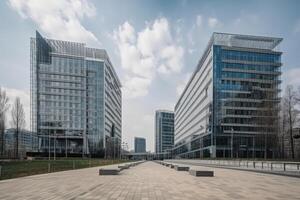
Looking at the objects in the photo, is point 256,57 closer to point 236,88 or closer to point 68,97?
→ point 236,88

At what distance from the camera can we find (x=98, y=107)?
121 metres

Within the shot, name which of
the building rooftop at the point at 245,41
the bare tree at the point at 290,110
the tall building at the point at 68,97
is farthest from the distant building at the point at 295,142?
the tall building at the point at 68,97

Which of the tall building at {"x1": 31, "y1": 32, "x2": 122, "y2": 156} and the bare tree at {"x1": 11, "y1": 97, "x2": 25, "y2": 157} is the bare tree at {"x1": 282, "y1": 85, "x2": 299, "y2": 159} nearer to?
the bare tree at {"x1": 11, "y1": 97, "x2": 25, "y2": 157}

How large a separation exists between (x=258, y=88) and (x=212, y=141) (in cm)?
2186

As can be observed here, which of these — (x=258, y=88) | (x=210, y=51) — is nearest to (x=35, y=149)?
(x=210, y=51)

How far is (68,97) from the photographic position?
382 feet

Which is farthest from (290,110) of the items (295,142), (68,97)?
(68,97)

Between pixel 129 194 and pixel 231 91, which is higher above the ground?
pixel 231 91

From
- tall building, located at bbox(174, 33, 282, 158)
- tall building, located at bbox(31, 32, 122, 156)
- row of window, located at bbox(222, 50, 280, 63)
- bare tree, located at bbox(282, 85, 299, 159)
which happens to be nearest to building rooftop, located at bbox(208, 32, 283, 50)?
tall building, located at bbox(174, 33, 282, 158)

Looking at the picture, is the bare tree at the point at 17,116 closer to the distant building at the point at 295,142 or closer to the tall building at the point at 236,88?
the distant building at the point at 295,142

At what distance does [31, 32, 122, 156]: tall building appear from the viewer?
110875mm

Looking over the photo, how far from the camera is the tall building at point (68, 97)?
111 metres

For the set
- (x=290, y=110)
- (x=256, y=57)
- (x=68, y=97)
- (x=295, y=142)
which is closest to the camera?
(x=290, y=110)

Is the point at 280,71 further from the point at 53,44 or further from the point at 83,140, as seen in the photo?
the point at 53,44
